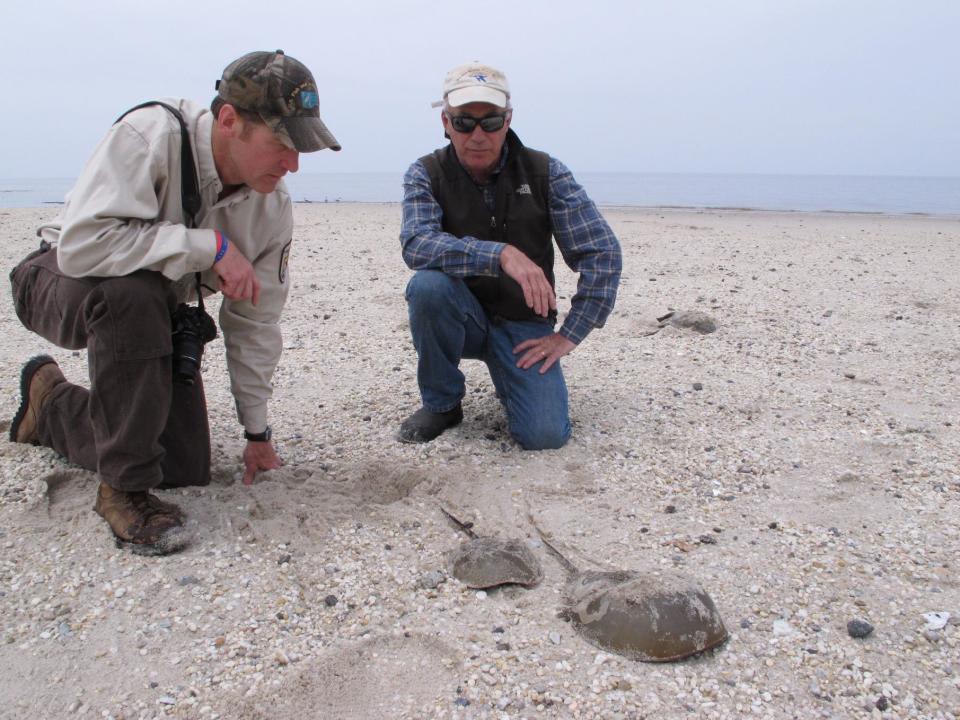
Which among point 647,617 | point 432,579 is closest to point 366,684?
point 432,579

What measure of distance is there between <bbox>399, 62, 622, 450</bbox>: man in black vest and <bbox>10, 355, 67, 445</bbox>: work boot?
1507mm

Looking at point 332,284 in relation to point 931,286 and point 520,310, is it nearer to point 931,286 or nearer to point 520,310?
point 520,310

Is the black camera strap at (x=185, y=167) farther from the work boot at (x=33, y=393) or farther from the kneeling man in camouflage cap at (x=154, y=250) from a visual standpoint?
the work boot at (x=33, y=393)

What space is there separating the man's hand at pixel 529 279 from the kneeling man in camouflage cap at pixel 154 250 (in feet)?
3.25

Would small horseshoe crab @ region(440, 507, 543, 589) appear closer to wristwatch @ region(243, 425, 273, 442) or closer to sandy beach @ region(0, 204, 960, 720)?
sandy beach @ region(0, 204, 960, 720)

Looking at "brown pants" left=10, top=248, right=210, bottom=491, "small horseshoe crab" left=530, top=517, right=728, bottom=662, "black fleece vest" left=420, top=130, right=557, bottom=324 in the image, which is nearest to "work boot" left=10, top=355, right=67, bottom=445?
"brown pants" left=10, top=248, right=210, bottom=491

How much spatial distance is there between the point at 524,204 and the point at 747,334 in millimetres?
2606

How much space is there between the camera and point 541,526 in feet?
9.62

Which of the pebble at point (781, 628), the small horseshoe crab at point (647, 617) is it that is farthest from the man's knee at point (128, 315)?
the pebble at point (781, 628)

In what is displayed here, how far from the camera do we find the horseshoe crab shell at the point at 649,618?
218cm

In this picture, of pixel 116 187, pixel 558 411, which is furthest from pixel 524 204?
pixel 116 187

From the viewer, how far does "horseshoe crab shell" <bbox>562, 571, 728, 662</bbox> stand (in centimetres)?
218

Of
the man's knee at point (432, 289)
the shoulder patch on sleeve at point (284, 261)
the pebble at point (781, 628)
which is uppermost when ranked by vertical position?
the shoulder patch on sleeve at point (284, 261)

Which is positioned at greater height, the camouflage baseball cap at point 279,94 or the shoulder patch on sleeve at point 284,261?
the camouflage baseball cap at point 279,94
